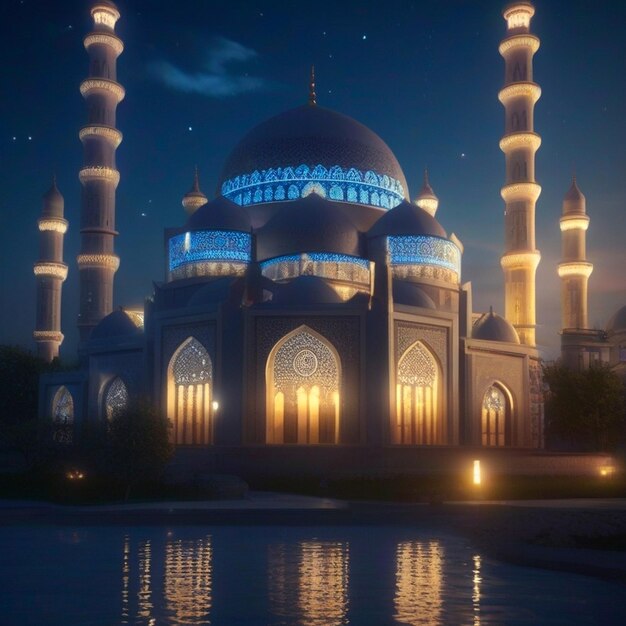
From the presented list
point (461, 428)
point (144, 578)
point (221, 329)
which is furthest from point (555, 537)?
point (461, 428)

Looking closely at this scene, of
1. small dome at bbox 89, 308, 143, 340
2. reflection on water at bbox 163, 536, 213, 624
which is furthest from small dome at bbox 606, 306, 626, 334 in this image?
reflection on water at bbox 163, 536, 213, 624

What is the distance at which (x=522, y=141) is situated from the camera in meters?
30.9

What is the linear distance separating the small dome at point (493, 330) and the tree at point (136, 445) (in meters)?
12.1

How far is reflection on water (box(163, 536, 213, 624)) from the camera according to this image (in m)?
5.65

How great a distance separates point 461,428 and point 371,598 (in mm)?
18505

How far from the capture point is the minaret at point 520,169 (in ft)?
99.1

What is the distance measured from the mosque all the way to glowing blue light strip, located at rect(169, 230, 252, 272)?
0.13ft

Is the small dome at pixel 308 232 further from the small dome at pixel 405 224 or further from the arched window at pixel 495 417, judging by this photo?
the arched window at pixel 495 417

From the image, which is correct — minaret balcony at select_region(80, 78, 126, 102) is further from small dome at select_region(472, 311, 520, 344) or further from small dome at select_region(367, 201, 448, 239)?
small dome at select_region(472, 311, 520, 344)

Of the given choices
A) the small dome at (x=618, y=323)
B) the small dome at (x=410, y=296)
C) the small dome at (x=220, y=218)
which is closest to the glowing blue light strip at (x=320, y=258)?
the small dome at (x=410, y=296)

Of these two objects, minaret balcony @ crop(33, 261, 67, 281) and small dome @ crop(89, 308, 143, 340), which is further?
minaret balcony @ crop(33, 261, 67, 281)

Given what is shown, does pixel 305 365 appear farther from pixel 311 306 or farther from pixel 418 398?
pixel 418 398

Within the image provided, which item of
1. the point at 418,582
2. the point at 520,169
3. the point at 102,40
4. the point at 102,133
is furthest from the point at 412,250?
the point at 418,582

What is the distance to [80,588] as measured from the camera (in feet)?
21.3
